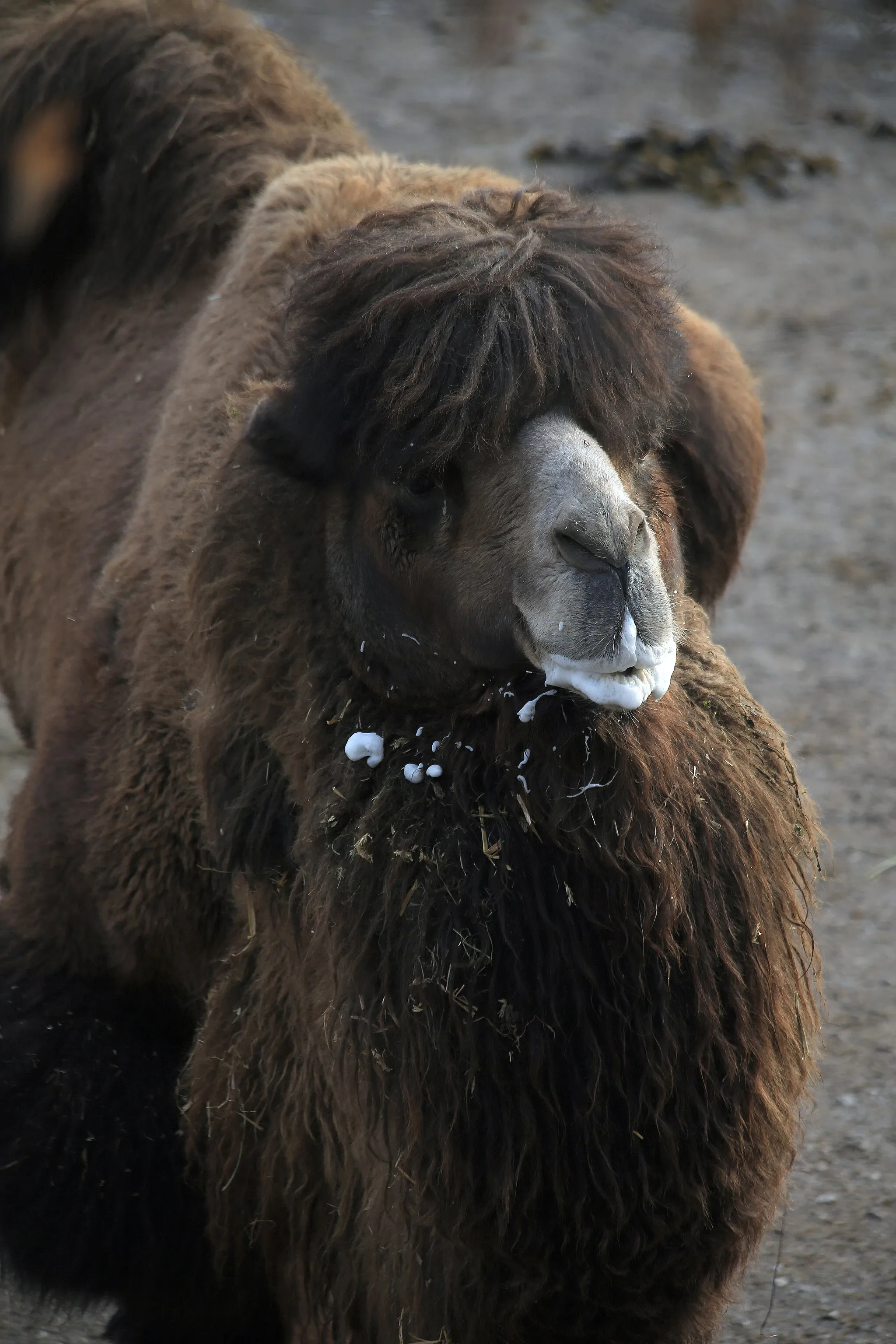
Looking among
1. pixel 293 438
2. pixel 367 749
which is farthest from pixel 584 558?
pixel 293 438

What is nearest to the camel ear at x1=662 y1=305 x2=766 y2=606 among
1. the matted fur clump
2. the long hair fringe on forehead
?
→ the long hair fringe on forehead

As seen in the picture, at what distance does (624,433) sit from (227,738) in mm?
915

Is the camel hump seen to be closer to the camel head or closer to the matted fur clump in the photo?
the camel head

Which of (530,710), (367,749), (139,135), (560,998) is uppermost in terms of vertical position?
(139,135)

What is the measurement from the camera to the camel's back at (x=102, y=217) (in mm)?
4152

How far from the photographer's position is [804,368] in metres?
9.34

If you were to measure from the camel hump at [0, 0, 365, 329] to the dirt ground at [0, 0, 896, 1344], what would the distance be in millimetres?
382

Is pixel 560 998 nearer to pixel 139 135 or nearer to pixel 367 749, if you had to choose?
pixel 367 749

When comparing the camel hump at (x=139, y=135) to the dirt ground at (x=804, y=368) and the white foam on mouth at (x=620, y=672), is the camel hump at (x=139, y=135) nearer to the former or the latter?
the dirt ground at (x=804, y=368)

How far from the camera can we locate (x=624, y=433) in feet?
8.52

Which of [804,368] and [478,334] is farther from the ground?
[478,334]

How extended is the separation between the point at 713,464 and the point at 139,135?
6.34ft

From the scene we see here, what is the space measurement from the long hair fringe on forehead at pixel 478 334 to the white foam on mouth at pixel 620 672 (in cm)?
39

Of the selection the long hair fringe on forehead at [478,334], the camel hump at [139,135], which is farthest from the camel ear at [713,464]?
the camel hump at [139,135]
